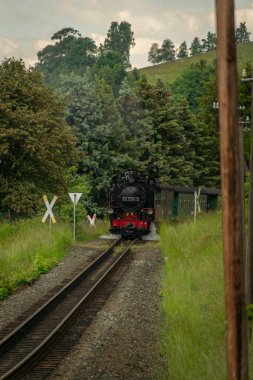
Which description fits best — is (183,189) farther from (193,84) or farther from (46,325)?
(193,84)

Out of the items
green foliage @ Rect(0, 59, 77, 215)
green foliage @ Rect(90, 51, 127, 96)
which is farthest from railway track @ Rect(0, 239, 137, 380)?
green foliage @ Rect(90, 51, 127, 96)

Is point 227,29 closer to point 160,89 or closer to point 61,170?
point 61,170

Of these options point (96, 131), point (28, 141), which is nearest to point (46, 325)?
point (28, 141)

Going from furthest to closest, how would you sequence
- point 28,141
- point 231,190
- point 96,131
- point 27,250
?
1. point 96,131
2. point 28,141
3. point 27,250
4. point 231,190

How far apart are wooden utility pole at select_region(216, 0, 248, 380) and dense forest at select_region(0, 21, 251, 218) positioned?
20.8m

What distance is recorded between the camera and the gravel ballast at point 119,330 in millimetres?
9789

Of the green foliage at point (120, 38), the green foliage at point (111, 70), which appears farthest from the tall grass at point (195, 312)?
the green foliage at point (120, 38)

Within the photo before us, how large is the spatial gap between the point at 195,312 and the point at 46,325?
10.8 ft

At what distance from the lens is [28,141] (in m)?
26.5

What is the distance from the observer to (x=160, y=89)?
5259 cm

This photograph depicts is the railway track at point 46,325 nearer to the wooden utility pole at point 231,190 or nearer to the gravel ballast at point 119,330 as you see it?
the gravel ballast at point 119,330

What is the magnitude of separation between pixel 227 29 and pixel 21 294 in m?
12.1

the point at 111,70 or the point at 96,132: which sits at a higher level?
the point at 111,70

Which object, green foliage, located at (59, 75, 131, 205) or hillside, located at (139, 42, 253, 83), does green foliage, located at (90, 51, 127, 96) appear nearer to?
hillside, located at (139, 42, 253, 83)
